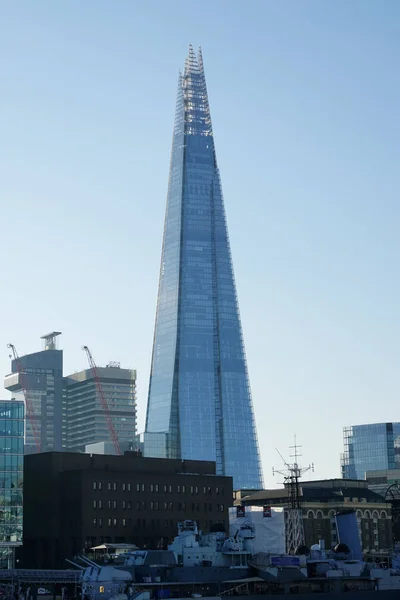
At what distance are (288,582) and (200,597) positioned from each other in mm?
10057

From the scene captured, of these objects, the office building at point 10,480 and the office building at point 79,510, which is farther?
the office building at point 79,510

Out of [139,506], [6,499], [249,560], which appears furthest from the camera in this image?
[139,506]

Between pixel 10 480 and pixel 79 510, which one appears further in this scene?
pixel 79 510

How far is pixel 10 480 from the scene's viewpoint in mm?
162500

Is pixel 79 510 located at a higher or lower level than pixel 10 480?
lower

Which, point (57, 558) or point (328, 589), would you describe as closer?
point (328, 589)

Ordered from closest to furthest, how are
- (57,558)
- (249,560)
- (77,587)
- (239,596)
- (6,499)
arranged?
(239,596)
(249,560)
(77,587)
(6,499)
(57,558)

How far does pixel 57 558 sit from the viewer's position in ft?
601

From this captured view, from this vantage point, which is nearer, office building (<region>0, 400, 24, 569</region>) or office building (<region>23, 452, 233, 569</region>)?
office building (<region>0, 400, 24, 569</region>)

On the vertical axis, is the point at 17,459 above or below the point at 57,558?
above

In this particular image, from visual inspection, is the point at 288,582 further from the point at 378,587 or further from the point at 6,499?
the point at 6,499

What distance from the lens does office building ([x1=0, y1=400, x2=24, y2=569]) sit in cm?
16175

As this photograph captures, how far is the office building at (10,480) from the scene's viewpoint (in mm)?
161750

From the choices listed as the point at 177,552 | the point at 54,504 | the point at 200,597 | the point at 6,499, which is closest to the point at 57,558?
the point at 54,504
